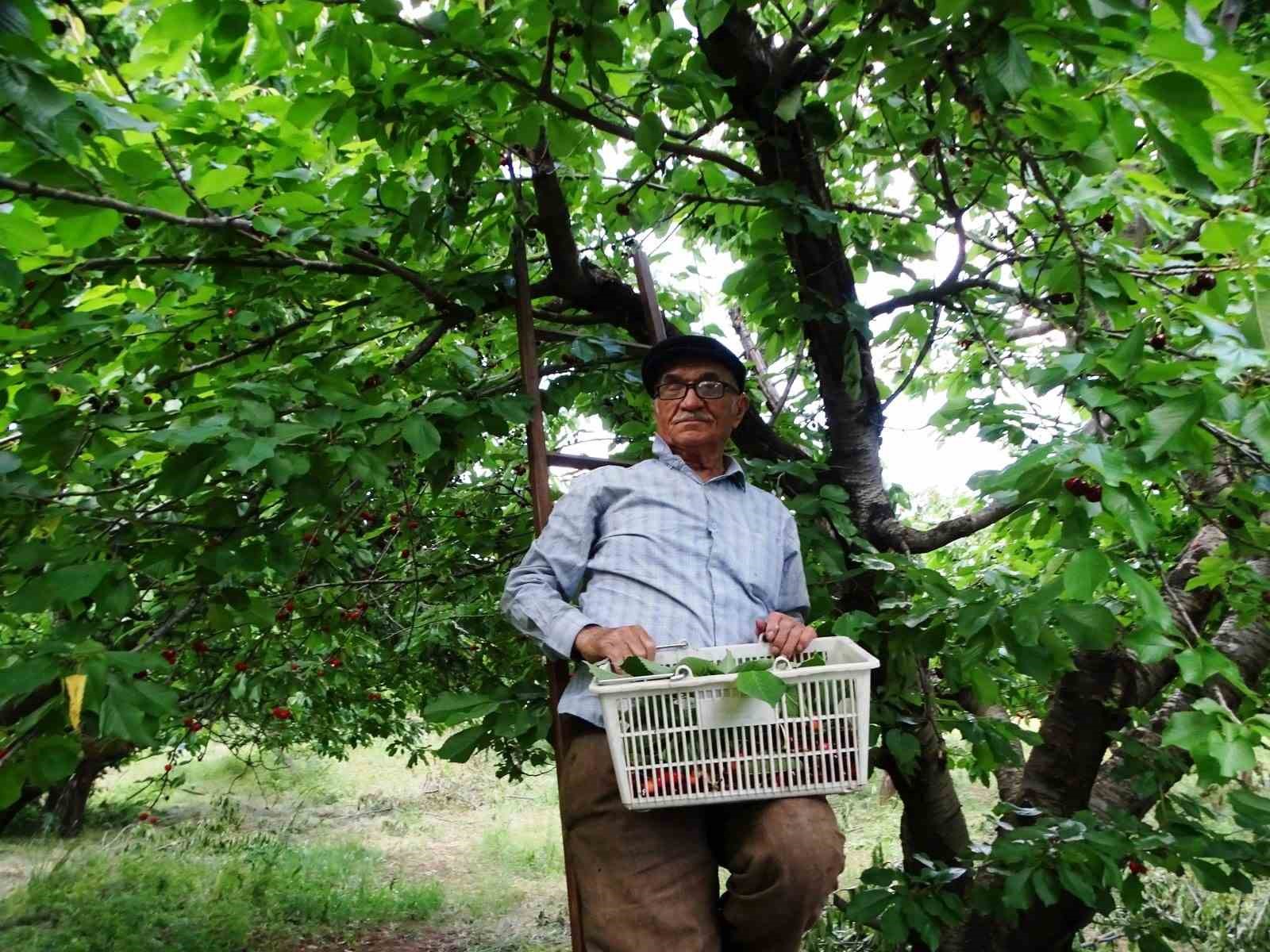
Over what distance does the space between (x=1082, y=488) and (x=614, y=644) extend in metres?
0.86

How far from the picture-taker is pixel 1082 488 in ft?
5.41

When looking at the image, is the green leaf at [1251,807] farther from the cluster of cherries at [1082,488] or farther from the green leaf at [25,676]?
the green leaf at [25,676]

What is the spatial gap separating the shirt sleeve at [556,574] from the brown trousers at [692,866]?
237 millimetres

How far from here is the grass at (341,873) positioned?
6762mm

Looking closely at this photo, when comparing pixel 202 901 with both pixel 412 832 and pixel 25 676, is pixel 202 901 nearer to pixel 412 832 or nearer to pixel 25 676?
pixel 412 832

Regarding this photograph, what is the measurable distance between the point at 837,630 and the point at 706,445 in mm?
602

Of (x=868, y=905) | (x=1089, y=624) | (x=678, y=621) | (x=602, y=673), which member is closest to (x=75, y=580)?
(x=602, y=673)

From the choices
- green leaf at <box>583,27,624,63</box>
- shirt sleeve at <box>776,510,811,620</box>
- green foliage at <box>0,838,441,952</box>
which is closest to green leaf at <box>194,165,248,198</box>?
green leaf at <box>583,27,624,63</box>

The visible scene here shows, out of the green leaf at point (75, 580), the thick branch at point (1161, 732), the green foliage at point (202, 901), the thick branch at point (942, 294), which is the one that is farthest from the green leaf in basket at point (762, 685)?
the green foliage at point (202, 901)

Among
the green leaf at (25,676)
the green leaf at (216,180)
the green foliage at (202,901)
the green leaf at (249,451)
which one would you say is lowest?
the green foliage at (202,901)

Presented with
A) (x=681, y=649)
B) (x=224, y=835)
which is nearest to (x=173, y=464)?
(x=681, y=649)

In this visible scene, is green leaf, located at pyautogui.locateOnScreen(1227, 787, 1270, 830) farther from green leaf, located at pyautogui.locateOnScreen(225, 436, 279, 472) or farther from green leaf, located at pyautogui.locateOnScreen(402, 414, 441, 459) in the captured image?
green leaf, located at pyautogui.locateOnScreen(225, 436, 279, 472)

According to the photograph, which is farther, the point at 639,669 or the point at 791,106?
the point at 791,106

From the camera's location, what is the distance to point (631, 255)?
→ 308 centimetres
